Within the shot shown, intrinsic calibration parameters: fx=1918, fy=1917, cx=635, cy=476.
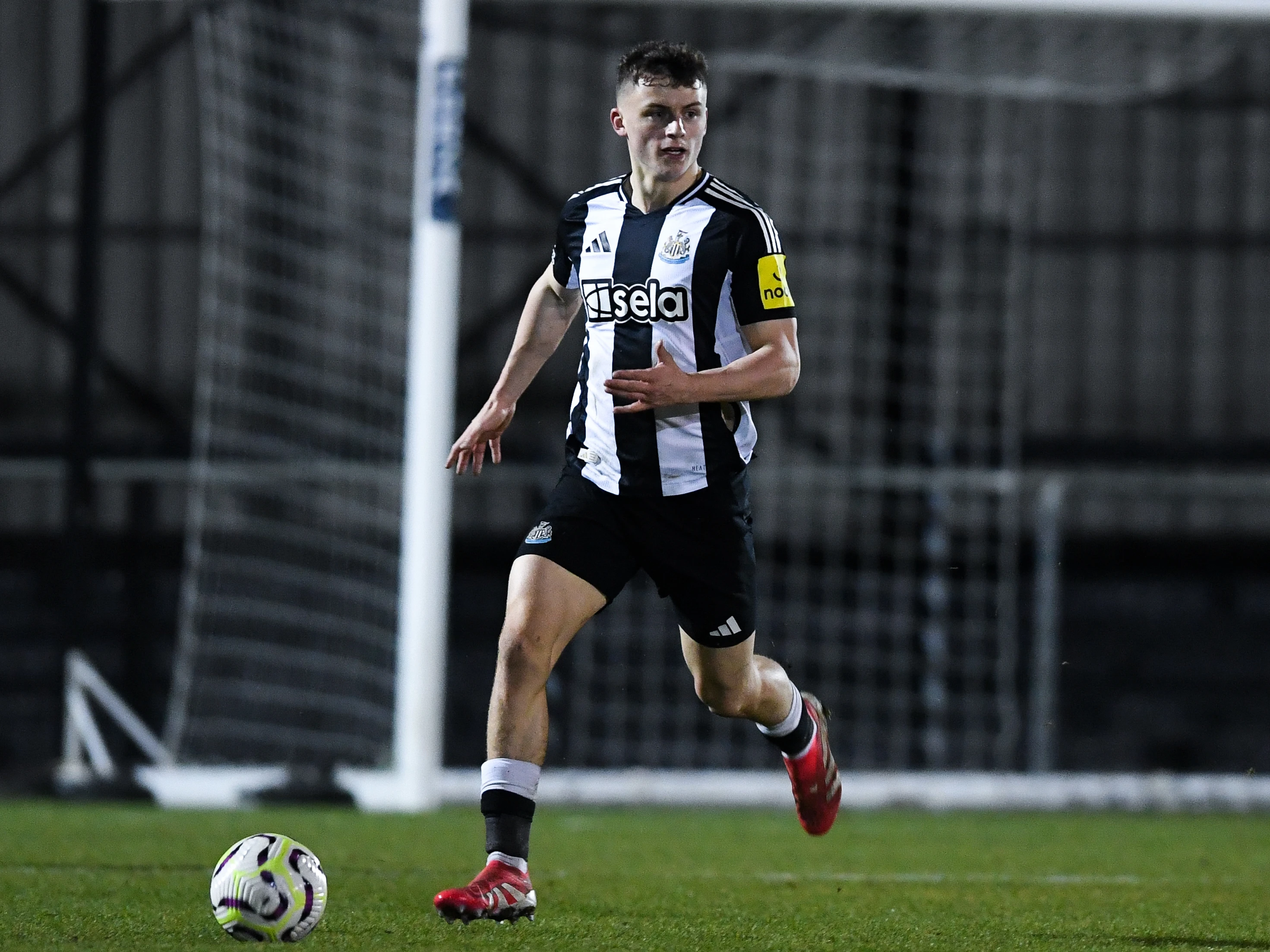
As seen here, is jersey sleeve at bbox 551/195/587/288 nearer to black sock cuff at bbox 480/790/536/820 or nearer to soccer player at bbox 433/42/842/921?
soccer player at bbox 433/42/842/921

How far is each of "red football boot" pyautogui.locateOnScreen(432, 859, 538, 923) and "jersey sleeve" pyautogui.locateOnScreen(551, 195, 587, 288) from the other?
5.07 feet

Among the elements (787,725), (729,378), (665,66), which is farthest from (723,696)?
(665,66)

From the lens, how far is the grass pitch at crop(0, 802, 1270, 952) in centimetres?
429

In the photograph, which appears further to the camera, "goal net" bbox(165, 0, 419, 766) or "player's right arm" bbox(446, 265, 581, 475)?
"goal net" bbox(165, 0, 419, 766)

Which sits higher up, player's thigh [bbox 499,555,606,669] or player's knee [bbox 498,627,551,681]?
player's thigh [bbox 499,555,606,669]

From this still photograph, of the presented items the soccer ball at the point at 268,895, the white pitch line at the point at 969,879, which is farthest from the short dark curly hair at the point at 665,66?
the white pitch line at the point at 969,879

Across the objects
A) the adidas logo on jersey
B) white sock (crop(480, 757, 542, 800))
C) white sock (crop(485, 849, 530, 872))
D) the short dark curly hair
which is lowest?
white sock (crop(485, 849, 530, 872))

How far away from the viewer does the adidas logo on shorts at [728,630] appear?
503 centimetres

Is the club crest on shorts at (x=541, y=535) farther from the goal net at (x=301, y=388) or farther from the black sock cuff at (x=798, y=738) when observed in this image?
the goal net at (x=301, y=388)

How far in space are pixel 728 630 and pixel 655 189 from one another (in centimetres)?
116

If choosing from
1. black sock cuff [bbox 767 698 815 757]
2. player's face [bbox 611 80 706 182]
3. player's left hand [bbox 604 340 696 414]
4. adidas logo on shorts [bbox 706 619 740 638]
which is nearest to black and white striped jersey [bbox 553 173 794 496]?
player's face [bbox 611 80 706 182]

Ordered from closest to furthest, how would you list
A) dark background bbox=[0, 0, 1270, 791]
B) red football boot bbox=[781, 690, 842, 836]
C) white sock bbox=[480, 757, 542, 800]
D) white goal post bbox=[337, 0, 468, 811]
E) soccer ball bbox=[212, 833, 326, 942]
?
1. soccer ball bbox=[212, 833, 326, 942]
2. white sock bbox=[480, 757, 542, 800]
3. red football boot bbox=[781, 690, 842, 836]
4. white goal post bbox=[337, 0, 468, 811]
5. dark background bbox=[0, 0, 1270, 791]

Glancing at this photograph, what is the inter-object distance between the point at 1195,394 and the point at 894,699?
4.39 metres

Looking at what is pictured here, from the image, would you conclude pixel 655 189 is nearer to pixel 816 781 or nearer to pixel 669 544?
pixel 669 544
